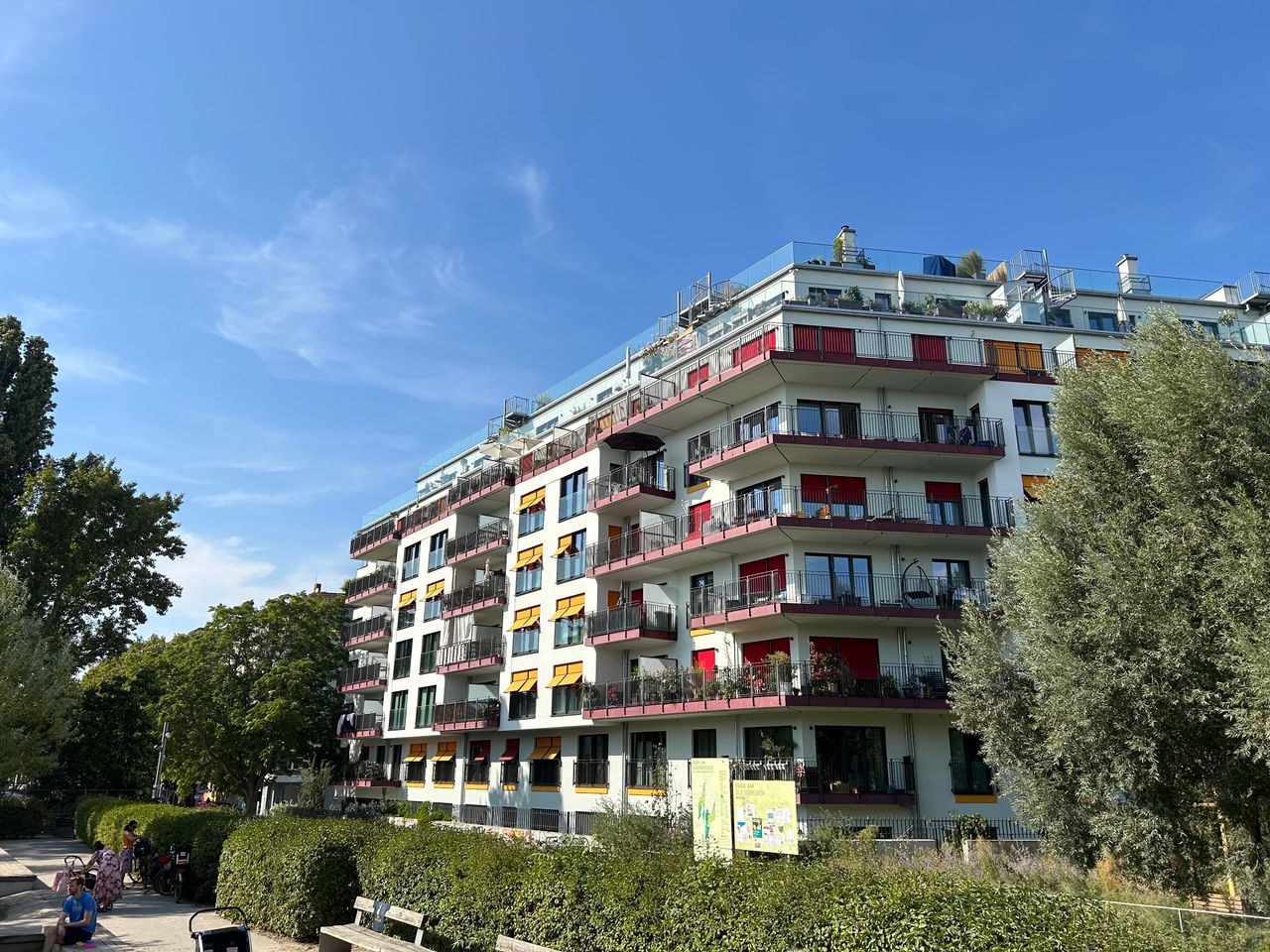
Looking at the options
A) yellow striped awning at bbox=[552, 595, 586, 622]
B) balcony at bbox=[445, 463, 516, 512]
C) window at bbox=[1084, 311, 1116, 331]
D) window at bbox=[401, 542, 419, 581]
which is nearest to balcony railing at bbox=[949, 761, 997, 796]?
yellow striped awning at bbox=[552, 595, 586, 622]

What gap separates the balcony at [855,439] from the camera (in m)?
27.2

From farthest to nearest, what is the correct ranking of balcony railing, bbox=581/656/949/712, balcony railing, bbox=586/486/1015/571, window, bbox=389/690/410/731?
window, bbox=389/690/410/731
balcony railing, bbox=586/486/1015/571
balcony railing, bbox=581/656/949/712

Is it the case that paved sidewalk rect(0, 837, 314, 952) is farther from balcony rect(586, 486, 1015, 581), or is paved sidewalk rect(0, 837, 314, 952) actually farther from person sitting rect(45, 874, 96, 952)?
balcony rect(586, 486, 1015, 581)

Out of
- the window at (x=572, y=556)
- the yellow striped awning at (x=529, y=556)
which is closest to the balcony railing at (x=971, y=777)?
the window at (x=572, y=556)

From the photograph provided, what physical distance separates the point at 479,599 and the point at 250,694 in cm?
1135

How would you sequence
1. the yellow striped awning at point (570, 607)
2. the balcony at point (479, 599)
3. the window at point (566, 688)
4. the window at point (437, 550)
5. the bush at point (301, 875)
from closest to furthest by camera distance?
the bush at point (301, 875)
the window at point (566, 688)
the yellow striped awning at point (570, 607)
the balcony at point (479, 599)
the window at point (437, 550)

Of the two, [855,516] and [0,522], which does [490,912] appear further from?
[0,522]

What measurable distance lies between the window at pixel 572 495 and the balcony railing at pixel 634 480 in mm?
1654

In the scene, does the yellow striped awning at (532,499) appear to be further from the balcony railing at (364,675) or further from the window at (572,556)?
the balcony railing at (364,675)

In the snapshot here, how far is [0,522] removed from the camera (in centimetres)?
3875

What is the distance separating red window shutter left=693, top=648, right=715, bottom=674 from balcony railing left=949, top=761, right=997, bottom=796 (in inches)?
313

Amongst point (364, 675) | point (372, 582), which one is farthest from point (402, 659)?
point (372, 582)

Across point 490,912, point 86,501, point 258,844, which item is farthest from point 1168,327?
point 86,501

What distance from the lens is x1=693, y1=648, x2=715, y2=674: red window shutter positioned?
29422 mm
